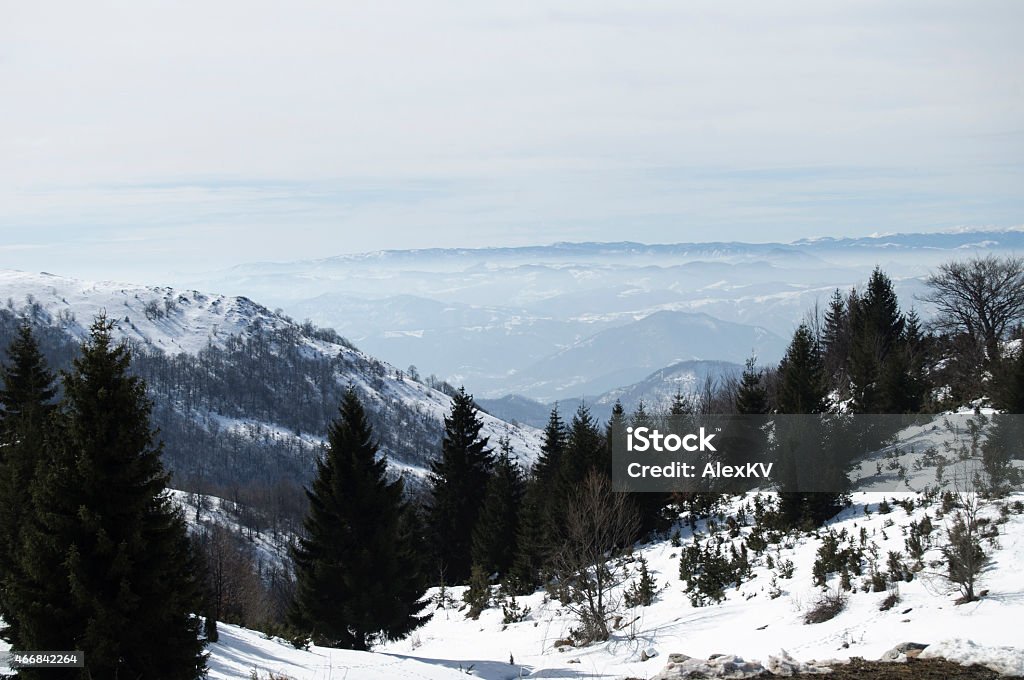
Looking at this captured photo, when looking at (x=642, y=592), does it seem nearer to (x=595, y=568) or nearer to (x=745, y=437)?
(x=595, y=568)

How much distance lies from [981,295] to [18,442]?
5371cm

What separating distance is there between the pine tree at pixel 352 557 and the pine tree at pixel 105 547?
37.1ft

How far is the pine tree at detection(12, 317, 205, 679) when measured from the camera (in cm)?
1189

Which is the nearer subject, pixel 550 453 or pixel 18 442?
pixel 18 442

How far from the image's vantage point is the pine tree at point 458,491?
1759 inches

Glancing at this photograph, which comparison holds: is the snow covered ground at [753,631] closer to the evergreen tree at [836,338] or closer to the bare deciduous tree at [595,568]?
the bare deciduous tree at [595,568]

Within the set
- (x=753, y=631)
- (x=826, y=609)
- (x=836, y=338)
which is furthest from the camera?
(x=836, y=338)

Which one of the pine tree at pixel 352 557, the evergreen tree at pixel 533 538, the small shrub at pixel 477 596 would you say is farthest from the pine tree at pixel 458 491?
the pine tree at pixel 352 557

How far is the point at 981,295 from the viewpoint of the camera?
170 feet

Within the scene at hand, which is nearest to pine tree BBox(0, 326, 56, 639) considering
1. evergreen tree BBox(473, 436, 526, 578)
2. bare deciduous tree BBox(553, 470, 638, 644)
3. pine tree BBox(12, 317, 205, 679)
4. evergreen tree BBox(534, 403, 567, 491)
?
pine tree BBox(12, 317, 205, 679)

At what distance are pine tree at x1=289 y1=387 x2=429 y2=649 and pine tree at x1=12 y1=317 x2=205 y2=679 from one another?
11.3m

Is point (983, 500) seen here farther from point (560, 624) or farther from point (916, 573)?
point (560, 624)

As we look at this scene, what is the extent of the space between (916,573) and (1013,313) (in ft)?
131

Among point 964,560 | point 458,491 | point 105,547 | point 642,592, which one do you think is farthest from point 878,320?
point 105,547
